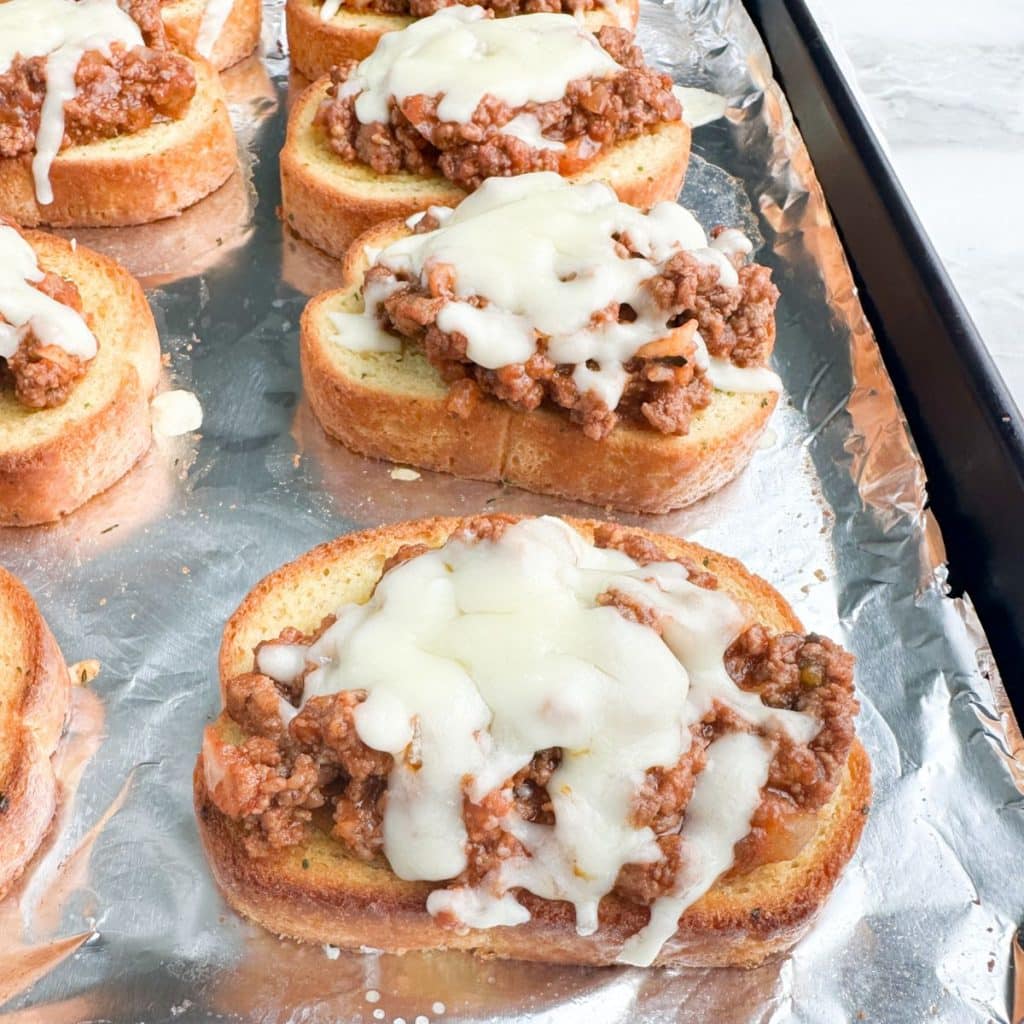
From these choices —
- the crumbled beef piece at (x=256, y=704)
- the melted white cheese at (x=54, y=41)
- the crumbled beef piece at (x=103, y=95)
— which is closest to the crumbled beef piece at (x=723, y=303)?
the crumbled beef piece at (x=256, y=704)

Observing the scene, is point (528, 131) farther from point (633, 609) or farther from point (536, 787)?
point (536, 787)

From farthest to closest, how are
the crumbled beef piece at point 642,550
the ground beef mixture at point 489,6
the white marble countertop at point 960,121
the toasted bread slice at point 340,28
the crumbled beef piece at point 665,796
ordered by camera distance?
the white marble countertop at point 960,121 → the toasted bread slice at point 340,28 → the ground beef mixture at point 489,6 → the crumbled beef piece at point 642,550 → the crumbled beef piece at point 665,796

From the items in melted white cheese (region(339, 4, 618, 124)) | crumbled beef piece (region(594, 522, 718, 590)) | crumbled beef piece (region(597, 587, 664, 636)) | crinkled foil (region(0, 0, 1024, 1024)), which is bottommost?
crinkled foil (region(0, 0, 1024, 1024))

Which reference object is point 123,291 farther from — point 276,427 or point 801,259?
point 801,259

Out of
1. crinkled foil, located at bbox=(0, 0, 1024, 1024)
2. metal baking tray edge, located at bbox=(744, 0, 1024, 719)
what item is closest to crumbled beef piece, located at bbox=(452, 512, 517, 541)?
crinkled foil, located at bbox=(0, 0, 1024, 1024)

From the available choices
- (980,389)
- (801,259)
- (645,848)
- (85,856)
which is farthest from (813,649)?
(801,259)

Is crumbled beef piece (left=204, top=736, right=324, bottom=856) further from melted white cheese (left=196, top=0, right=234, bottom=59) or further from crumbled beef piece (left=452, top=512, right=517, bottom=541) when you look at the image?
melted white cheese (left=196, top=0, right=234, bottom=59)

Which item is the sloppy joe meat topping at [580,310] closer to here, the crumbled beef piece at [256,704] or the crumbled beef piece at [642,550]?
the crumbled beef piece at [642,550]
